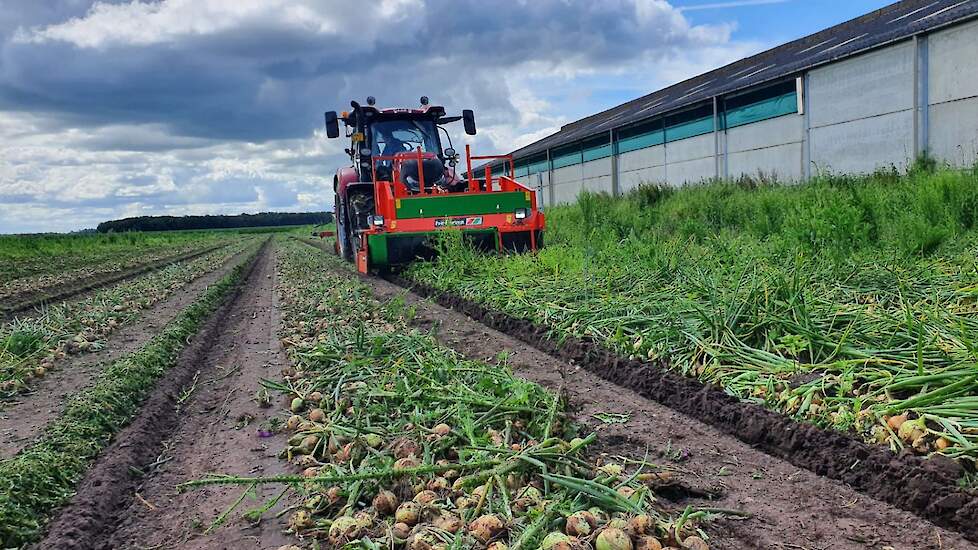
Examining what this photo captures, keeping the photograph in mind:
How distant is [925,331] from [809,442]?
1313mm

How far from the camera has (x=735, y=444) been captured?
3.57 metres

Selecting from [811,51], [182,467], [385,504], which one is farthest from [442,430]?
[811,51]

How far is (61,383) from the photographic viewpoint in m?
5.50

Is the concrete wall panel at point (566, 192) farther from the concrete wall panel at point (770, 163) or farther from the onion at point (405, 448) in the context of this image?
the onion at point (405, 448)

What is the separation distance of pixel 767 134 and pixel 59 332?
16.4 meters

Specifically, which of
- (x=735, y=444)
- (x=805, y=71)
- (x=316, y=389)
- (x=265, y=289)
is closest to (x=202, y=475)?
(x=316, y=389)

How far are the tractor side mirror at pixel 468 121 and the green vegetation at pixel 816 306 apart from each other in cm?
376

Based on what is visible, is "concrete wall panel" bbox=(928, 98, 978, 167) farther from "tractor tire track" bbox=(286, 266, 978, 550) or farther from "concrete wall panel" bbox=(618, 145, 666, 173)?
"tractor tire track" bbox=(286, 266, 978, 550)

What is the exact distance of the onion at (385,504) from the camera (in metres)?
2.64

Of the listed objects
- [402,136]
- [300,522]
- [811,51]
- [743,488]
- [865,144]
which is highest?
[811,51]

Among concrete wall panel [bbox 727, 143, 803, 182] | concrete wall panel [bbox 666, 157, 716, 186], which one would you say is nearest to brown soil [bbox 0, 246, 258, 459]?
concrete wall panel [bbox 727, 143, 803, 182]

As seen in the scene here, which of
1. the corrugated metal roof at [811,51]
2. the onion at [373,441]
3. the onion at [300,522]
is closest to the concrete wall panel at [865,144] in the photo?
the corrugated metal roof at [811,51]

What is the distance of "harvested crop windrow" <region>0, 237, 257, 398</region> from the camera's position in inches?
224

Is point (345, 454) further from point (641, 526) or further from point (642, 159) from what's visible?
point (642, 159)
